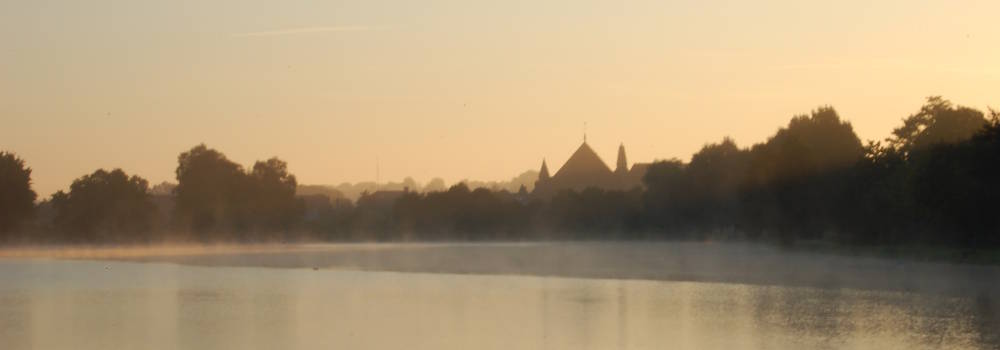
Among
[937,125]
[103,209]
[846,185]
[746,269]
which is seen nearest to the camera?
[746,269]

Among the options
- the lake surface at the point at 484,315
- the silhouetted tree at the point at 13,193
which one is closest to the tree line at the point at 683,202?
the silhouetted tree at the point at 13,193

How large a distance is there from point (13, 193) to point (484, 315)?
114 metres

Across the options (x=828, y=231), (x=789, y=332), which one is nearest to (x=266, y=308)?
(x=789, y=332)

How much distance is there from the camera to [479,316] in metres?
32.5

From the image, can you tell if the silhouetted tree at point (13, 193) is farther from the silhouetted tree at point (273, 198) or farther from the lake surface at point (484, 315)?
the lake surface at point (484, 315)

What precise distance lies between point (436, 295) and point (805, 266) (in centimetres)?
2842

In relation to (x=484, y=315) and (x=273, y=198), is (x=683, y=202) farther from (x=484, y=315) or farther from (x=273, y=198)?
(x=484, y=315)

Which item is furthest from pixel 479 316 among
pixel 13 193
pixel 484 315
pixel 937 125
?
pixel 13 193

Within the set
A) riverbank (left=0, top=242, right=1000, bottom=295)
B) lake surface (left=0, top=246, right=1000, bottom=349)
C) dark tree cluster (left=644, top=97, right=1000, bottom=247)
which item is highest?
dark tree cluster (left=644, top=97, right=1000, bottom=247)

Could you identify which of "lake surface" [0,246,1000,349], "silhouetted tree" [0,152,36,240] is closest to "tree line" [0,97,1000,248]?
"silhouetted tree" [0,152,36,240]

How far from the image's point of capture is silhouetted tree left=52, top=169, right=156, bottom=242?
5674 inches

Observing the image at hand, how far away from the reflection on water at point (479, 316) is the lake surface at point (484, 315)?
42 mm

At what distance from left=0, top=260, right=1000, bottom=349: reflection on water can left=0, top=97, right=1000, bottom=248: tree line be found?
28.1m

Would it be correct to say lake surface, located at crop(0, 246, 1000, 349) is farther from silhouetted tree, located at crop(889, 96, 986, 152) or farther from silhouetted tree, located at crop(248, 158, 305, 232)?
silhouetted tree, located at crop(248, 158, 305, 232)
